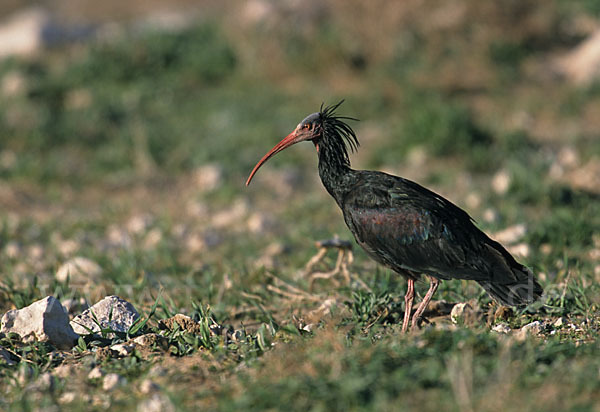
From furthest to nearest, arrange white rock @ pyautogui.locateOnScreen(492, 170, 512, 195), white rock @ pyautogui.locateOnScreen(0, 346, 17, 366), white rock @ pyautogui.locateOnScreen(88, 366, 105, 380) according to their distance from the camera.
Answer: white rock @ pyautogui.locateOnScreen(492, 170, 512, 195), white rock @ pyautogui.locateOnScreen(0, 346, 17, 366), white rock @ pyautogui.locateOnScreen(88, 366, 105, 380)

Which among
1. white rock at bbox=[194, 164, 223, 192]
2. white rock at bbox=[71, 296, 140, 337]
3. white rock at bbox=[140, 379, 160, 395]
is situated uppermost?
white rock at bbox=[194, 164, 223, 192]

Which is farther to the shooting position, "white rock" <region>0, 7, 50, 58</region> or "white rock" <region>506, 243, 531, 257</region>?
"white rock" <region>0, 7, 50, 58</region>

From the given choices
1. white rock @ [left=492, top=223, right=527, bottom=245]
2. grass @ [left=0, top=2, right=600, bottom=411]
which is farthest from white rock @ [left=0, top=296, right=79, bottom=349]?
white rock @ [left=492, top=223, right=527, bottom=245]

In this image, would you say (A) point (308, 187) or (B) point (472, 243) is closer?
(B) point (472, 243)

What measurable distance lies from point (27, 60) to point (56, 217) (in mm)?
5654

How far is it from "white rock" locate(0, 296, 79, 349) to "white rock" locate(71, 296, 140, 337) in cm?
11

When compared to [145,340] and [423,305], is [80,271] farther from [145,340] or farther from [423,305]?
[423,305]

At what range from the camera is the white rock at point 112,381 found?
151 inches

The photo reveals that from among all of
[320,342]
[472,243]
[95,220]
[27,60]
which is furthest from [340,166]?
[27,60]

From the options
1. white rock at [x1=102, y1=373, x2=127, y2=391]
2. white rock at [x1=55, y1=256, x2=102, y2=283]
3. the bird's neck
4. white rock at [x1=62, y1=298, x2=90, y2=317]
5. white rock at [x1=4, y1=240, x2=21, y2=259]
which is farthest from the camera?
white rock at [x1=4, y1=240, x2=21, y2=259]

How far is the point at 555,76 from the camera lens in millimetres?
11516

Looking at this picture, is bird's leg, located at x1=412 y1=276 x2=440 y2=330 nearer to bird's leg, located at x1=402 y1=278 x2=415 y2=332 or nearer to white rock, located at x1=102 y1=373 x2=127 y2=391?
bird's leg, located at x1=402 y1=278 x2=415 y2=332

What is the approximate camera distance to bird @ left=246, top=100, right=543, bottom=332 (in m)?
4.81

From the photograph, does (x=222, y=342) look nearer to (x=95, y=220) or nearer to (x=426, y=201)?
(x=426, y=201)
